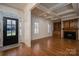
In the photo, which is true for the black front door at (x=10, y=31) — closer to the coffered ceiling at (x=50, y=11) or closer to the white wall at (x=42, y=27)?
the white wall at (x=42, y=27)

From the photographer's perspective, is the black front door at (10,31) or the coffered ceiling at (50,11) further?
the coffered ceiling at (50,11)

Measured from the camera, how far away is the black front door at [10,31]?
5.04ft

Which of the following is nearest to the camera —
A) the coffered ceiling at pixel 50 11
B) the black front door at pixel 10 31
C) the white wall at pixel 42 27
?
the black front door at pixel 10 31

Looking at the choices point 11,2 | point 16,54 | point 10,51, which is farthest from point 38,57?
point 11,2

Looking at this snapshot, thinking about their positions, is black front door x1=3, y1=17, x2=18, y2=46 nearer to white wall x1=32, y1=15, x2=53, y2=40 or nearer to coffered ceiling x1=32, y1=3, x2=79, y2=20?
white wall x1=32, y1=15, x2=53, y2=40

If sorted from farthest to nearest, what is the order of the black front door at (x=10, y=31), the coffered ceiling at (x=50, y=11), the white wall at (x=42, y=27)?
1. the coffered ceiling at (x=50, y=11)
2. the white wall at (x=42, y=27)
3. the black front door at (x=10, y=31)

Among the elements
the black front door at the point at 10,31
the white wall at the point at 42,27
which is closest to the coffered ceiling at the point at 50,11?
the white wall at the point at 42,27

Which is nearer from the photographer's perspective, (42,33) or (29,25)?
(42,33)

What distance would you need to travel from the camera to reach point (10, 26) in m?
1.59

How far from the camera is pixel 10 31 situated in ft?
5.28

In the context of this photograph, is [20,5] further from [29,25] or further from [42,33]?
[42,33]

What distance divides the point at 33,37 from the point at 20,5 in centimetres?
114

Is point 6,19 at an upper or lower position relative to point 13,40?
upper

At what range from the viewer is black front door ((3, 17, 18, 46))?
154 centimetres
